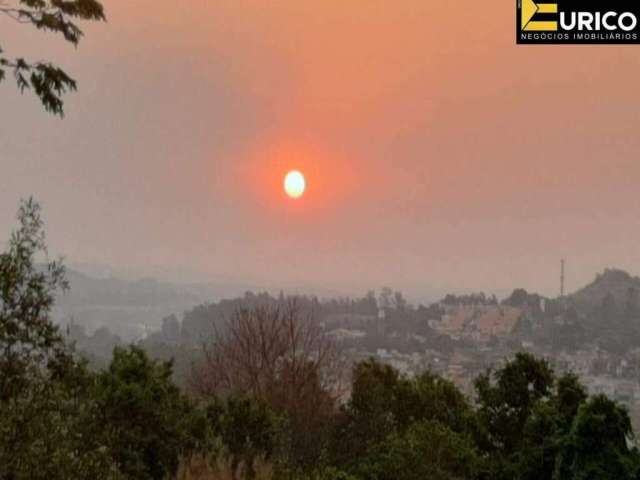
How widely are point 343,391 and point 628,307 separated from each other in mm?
93682

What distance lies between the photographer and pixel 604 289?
123875 millimetres

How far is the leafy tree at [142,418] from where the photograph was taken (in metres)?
9.28

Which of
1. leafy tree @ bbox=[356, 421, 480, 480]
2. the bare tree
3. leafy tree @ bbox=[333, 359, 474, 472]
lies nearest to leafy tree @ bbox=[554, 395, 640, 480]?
leafy tree @ bbox=[356, 421, 480, 480]

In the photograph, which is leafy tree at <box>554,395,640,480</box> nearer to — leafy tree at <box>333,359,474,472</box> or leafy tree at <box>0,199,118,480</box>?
leafy tree at <box>333,359,474,472</box>

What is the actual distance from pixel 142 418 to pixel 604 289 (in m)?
131

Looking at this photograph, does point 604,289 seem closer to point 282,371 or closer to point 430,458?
point 282,371

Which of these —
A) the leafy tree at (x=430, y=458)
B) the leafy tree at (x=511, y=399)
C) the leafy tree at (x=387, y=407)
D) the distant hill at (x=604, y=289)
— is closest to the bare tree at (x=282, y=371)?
the leafy tree at (x=387, y=407)

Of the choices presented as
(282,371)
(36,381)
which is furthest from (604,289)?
(36,381)

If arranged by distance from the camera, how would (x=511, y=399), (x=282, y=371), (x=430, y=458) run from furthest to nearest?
(x=282, y=371)
(x=511, y=399)
(x=430, y=458)

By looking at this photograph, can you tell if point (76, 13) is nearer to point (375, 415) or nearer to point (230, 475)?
point (230, 475)

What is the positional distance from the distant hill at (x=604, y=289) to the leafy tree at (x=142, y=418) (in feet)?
375

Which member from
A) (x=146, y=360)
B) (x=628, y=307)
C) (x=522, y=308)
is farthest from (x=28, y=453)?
(x=522, y=308)

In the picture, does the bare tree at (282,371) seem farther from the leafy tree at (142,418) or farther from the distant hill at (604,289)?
the distant hill at (604,289)

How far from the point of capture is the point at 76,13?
7.54 metres
